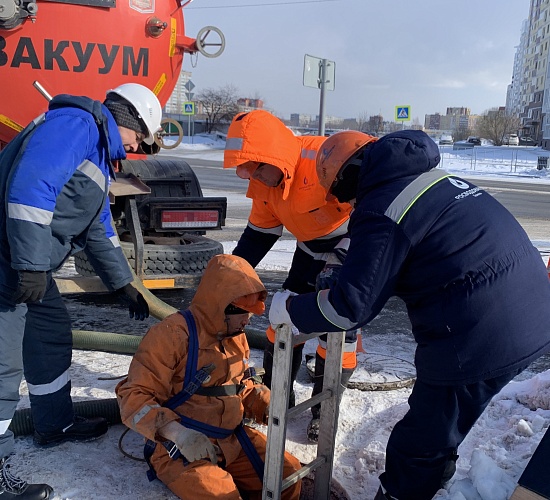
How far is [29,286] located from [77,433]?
87 centimetres

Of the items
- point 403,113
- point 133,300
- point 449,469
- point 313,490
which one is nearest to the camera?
point 449,469

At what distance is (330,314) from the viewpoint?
192 centimetres

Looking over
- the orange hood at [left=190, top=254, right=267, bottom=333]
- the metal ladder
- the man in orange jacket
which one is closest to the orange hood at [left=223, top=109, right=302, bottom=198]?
the man in orange jacket

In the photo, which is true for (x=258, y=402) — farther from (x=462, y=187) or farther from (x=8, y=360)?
(x=462, y=187)

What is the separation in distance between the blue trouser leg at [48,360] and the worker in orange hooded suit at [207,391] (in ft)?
1.65

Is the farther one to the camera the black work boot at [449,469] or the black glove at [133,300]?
the black glove at [133,300]

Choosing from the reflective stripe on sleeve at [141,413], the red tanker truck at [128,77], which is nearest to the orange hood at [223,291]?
the reflective stripe on sleeve at [141,413]

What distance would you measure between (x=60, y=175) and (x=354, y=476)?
179 centimetres

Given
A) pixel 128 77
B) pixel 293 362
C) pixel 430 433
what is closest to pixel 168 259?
pixel 128 77

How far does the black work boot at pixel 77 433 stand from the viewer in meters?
2.76

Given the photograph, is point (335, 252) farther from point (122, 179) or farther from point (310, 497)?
point (122, 179)

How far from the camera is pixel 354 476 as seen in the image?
2.69 m

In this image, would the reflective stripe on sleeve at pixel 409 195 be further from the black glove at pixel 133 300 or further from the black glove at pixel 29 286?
the black glove at pixel 133 300

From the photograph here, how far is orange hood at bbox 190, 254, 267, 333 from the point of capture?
2426 millimetres
